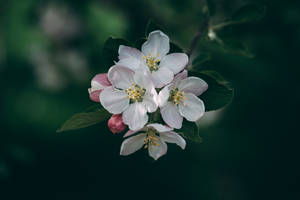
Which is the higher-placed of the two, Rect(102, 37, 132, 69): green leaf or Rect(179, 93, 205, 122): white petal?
Rect(102, 37, 132, 69): green leaf

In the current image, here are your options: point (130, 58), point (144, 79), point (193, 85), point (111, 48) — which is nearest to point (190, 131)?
point (193, 85)

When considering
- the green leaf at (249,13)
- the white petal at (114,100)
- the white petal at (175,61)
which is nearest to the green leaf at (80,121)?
the white petal at (114,100)

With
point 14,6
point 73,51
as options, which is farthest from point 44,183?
point 14,6

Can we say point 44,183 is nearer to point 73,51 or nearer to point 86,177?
point 86,177

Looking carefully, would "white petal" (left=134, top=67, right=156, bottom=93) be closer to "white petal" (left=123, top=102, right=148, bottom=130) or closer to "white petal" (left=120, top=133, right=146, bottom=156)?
"white petal" (left=123, top=102, right=148, bottom=130)

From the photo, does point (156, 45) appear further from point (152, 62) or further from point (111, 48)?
point (111, 48)

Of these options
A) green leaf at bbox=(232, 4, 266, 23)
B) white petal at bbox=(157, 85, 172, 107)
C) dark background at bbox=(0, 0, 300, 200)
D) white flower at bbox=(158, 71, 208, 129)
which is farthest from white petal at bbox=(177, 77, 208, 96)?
dark background at bbox=(0, 0, 300, 200)

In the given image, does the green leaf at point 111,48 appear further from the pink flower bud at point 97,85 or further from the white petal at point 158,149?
the white petal at point 158,149
